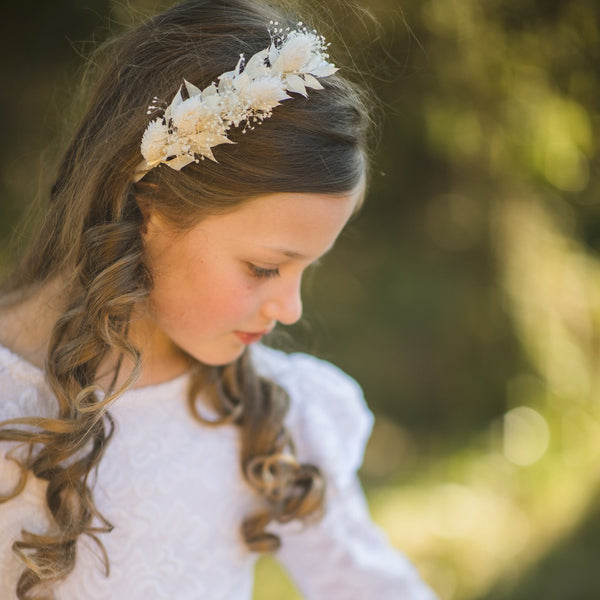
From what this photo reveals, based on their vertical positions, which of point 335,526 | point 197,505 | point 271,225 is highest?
point 271,225

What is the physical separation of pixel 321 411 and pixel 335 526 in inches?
10.0

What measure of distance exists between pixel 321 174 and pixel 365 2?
87cm

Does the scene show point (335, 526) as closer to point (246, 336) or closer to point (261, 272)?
point (246, 336)

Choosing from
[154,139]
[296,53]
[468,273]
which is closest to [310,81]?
[296,53]

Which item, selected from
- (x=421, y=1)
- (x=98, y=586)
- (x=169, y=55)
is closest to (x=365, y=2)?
(x=421, y=1)

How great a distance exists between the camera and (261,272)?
1.27 m

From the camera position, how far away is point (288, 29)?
4.12ft

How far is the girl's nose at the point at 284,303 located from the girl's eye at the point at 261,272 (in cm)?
2

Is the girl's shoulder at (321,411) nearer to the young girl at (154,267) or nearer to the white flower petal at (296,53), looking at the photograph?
the young girl at (154,267)

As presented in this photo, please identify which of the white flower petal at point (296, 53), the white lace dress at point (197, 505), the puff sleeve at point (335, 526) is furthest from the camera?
the puff sleeve at point (335, 526)

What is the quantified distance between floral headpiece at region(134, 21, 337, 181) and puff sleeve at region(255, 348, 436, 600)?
595 mm

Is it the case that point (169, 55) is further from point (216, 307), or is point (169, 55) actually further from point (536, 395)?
point (536, 395)

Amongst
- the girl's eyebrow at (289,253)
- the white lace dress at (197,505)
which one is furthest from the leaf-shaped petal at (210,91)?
the white lace dress at (197,505)

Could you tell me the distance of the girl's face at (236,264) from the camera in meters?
1.23
